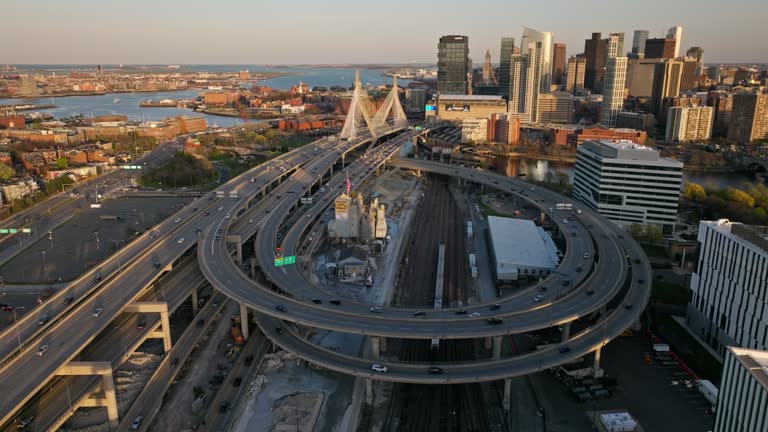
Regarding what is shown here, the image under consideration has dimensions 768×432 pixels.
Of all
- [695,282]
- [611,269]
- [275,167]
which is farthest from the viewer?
[275,167]

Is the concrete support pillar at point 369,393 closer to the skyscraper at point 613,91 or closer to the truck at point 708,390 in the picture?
the truck at point 708,390

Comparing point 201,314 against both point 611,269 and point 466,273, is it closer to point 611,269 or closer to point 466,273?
point 466,273

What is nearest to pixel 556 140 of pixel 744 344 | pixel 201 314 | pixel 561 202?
pixel 561 202

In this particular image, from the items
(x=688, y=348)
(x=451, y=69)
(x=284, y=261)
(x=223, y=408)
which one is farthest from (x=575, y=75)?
(x=223, y=408)

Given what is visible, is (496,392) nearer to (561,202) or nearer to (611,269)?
(611,269)

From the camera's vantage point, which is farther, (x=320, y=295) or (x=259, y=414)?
(x=320, y=295)

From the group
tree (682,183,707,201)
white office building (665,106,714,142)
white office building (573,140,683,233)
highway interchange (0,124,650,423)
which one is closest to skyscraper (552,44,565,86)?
white office building (665,106,714,142)

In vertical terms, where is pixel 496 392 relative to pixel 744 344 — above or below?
below

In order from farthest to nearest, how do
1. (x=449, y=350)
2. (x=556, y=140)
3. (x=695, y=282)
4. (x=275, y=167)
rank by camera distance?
(x=556, y=140)
(x=275, y=167)
(x=695, y=282)
(x=449, y=350)
